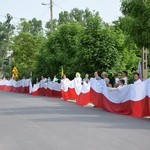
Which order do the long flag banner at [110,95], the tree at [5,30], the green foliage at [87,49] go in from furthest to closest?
1. the tree at [5,30]
2. the green foliage at [87,49]
3. the long flag banner at [110,95]

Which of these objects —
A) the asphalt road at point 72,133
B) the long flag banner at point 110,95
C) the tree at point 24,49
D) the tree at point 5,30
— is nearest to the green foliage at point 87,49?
the long flag banner at point 110,95

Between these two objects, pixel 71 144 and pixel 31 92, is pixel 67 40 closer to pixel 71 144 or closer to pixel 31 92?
pixel 31 92

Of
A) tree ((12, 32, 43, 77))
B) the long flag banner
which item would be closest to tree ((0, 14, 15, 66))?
tree ((12, 32, 43, 77))

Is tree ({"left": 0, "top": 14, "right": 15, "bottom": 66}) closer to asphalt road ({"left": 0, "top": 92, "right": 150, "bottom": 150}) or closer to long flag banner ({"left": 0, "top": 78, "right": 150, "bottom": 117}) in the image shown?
long flag banner ({"left": 0, "top": 78, "right": 150, "bottom": 117})

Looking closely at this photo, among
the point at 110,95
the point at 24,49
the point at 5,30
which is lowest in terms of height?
the point at 110,95

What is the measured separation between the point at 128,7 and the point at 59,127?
28.4 feet

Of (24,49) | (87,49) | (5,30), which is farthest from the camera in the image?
(5,30)

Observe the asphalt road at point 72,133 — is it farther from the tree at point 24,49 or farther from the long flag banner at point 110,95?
the tree at point 24,49

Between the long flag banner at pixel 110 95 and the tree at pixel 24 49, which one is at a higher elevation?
the tree at pixel 24 49

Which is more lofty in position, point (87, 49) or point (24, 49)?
point (24, 49)

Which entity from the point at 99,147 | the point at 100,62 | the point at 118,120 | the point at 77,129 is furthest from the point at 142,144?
the point at 100,62

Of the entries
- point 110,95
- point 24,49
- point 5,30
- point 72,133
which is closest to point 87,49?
point 110,95

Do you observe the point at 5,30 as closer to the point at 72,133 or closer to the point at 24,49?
the point at 24,49

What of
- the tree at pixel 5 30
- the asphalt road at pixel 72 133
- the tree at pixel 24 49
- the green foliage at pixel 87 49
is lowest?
the asphalt road at pixel 72 133
